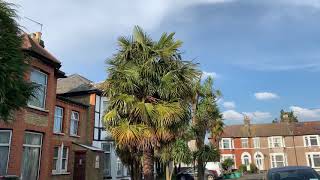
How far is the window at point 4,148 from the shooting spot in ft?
53.9

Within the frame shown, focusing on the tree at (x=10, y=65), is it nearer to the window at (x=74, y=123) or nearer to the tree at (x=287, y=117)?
the window at (x=74, y=123)

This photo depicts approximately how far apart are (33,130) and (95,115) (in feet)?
30.8

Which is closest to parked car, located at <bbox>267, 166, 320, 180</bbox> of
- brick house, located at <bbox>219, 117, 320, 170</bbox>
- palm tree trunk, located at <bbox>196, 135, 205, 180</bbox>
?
palm tree trunk, located at <bbox>196, 135, 205, 180</bbox>

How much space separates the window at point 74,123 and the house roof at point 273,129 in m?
44.1

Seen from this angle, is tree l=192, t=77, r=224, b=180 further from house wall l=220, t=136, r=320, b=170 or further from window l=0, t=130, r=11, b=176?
house wall l=220, t=136, r=320, b=170

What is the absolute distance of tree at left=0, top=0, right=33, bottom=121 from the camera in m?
8.63

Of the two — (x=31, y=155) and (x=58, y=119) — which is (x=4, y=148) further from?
(x=58, y=119)

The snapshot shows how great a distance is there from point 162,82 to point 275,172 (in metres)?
6.16

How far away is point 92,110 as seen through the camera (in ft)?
90.0

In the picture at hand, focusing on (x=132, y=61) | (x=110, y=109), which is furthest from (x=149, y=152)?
(x=132, y=61)

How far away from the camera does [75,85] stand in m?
29.1

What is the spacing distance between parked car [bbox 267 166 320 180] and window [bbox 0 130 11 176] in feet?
38.8

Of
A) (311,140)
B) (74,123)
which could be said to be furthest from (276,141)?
(74,123)

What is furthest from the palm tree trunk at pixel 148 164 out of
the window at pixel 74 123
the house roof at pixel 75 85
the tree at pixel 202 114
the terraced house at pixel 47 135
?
the house roof at pixel 75 85
